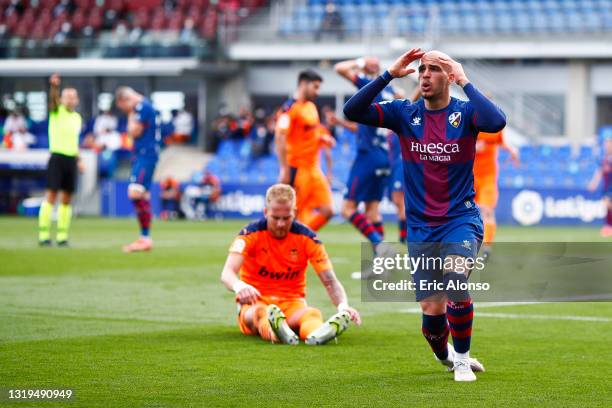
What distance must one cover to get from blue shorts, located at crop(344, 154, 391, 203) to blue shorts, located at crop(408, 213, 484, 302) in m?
7.22

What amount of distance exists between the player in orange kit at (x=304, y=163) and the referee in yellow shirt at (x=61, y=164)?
5735 millimetres

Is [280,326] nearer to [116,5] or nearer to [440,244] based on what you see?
[440,244]

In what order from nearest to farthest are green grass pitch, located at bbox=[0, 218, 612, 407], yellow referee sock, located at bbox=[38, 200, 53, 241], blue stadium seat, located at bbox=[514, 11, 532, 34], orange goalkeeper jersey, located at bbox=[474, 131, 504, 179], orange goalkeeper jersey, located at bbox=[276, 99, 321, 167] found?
green grass pitch, located at bbox=[0, 218, 612, 407], orange goalkeeper jersey, located at bbox=[276, 99, 321, 167], orange goalkeeper jersey, located at bbox=[474, 131, 504, 179], yellow referee sock, located at bbox=[38, 200, 53, 241], blue stadium seat, located at bbox=[514, 11, 532, 34]

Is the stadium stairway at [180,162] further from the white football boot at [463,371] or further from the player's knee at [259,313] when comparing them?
the white football boot at [463,371]

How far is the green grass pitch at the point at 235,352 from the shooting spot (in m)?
6.64

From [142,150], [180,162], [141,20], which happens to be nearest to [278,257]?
[142,150]

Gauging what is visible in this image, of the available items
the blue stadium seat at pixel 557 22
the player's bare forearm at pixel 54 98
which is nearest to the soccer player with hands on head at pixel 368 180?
the player's bare forearm at pixel 54 98

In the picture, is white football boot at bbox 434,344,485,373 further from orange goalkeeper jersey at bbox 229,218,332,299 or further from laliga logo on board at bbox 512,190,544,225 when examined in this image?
laliga logo on board at bbox 512,190,544,225

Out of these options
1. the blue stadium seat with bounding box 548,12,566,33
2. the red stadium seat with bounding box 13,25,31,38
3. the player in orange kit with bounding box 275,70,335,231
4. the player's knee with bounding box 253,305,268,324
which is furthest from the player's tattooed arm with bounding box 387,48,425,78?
the red stadium seat with bounding box 13,25,31,38

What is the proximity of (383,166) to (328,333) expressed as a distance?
20.1 feet

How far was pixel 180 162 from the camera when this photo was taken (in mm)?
38406

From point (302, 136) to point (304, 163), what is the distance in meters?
0.34

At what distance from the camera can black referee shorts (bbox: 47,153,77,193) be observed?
63.4ft

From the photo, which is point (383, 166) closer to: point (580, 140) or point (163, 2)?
point (580, 140)
